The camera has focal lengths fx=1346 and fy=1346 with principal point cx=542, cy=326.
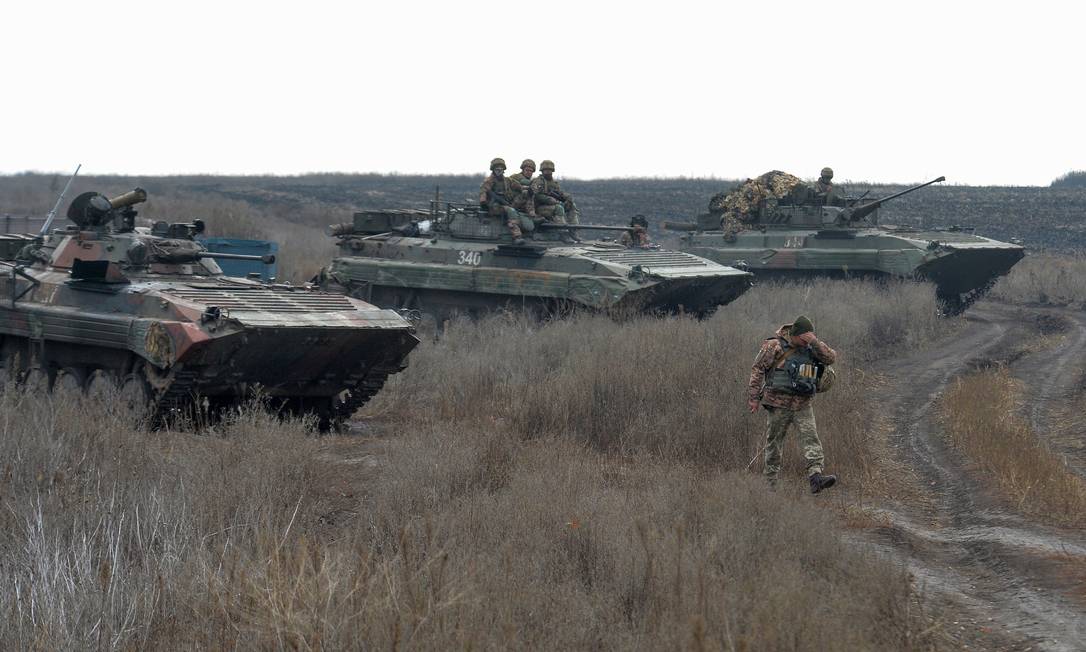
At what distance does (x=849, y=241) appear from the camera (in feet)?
77.7

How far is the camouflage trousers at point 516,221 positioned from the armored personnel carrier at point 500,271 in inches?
9.4

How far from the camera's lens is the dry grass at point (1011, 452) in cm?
910

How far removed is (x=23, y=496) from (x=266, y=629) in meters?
2.55

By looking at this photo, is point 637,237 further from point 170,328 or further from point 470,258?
point 170,328

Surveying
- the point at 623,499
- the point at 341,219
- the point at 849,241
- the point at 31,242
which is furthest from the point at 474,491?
the point at 341,219

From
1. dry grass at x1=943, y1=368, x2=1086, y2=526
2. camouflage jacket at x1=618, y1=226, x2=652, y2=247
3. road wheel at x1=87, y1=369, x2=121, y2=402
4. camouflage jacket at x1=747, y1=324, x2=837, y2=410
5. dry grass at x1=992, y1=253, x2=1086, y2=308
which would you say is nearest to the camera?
dry grass at x1=943, y1=368, x2=1086, y2=526

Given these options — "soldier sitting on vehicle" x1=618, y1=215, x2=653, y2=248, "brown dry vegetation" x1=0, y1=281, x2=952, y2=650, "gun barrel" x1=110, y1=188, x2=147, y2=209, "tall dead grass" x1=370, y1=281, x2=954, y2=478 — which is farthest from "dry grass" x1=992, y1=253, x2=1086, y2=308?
"gun barrel" x1=110, y1=188, x2=147, y2=209

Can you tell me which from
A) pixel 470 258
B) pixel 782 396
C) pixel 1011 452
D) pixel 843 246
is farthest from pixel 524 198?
pixel 782 396

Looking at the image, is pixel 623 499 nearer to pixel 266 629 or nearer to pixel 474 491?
pixel 474 491

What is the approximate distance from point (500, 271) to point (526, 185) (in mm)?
1518

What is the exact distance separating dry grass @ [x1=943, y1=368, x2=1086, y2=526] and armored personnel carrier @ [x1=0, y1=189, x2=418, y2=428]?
197 inches

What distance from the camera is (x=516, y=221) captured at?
62.1 ft

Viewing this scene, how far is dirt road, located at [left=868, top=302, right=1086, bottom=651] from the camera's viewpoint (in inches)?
264

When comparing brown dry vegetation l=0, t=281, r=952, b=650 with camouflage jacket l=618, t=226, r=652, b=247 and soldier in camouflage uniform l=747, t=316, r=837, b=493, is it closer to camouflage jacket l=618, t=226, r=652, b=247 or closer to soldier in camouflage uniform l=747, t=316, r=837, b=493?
soldier in camouflage uniform l=747, t=316, r=837, b=493
